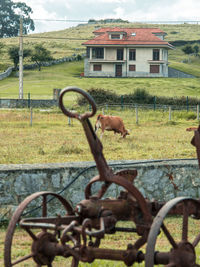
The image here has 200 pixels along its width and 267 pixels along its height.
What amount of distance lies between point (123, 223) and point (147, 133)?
41.1ft

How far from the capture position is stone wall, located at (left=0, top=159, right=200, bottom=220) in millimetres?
7242

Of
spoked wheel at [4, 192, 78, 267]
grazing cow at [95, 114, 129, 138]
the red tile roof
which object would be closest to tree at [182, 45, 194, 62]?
the red tile roof

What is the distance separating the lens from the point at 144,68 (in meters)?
64.8

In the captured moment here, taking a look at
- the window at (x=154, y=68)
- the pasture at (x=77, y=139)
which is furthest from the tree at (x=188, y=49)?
the pasture at (x=77, y=139)

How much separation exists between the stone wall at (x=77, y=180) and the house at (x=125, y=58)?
56.7m

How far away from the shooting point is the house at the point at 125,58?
210 ft

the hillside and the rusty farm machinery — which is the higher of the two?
the hillside

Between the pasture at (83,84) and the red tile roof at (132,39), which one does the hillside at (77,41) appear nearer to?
the red tile roof at (132,39)

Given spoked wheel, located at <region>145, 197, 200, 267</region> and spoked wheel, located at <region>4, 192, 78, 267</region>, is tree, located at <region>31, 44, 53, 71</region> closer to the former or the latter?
spoked wheel, located at <region>4, 192, 78, 267</region>

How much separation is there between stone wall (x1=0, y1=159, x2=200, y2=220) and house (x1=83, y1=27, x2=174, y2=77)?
56.7 metres

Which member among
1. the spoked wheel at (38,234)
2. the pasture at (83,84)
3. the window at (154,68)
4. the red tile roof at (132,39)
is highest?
the red tile roof at (132,39)

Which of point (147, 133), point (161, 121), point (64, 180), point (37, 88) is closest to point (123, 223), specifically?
point (64, 180)

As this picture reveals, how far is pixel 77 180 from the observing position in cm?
751

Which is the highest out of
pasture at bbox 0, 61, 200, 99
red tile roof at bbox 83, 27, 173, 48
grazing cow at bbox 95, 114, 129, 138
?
red tile roof at bbox 83, 27, 173, 48
